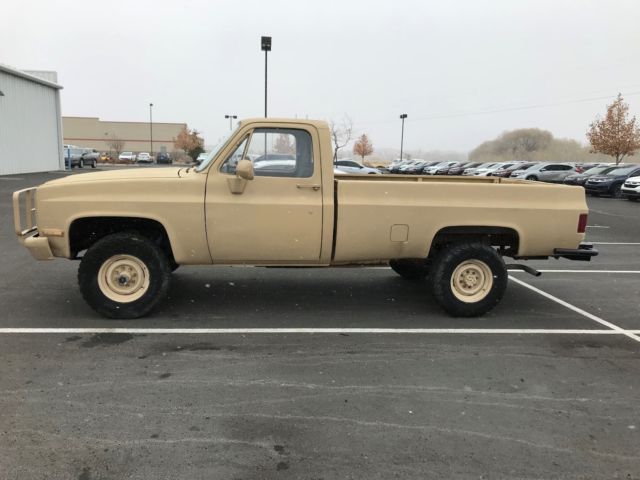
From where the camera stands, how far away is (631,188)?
23578mm

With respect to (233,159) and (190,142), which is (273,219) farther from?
(190,142)

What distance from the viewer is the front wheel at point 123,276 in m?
5.34

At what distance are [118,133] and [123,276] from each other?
115 meters

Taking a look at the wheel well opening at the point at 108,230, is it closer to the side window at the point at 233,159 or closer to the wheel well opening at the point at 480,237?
the side window at the point at 233,159

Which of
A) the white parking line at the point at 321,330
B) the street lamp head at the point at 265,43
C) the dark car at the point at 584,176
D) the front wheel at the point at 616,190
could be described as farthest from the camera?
the dark car at the point at 584,176

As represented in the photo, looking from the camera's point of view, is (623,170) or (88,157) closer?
(623,170)

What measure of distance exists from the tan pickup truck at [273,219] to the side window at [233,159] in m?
0.01

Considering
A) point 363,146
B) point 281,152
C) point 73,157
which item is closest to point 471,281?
point 281,152

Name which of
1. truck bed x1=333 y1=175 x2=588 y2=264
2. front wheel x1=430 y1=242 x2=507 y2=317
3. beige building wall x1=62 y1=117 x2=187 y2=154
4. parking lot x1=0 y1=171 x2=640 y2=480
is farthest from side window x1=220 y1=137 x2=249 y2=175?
beige building wall x1=62 y1=117 x2=187 y2=154

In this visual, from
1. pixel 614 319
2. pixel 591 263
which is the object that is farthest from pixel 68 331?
pixel 591 263

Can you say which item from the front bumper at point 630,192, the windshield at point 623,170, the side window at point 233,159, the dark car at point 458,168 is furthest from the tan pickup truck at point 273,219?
the dark car at point 458,168

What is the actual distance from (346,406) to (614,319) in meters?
3.90

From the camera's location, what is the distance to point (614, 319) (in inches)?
236

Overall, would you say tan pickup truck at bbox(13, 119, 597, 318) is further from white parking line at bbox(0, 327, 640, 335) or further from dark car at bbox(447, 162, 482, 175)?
dark car at bbox(447, 162, 482, 175)
